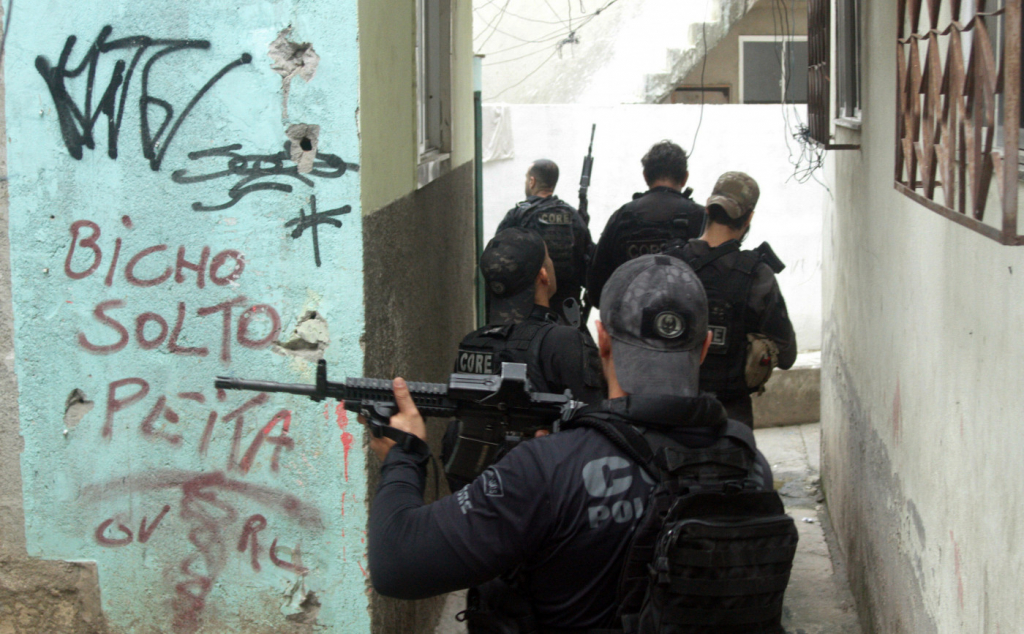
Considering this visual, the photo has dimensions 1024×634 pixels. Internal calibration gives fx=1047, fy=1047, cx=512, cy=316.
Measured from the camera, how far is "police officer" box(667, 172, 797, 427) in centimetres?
423

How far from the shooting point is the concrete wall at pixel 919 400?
6.88 ft

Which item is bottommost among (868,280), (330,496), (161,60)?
(330,496)

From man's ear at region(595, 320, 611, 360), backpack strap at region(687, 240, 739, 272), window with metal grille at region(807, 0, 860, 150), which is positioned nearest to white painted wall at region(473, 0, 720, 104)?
window with metal grille at region(807, 0, 860, 150)

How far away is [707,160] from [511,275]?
17.1ft

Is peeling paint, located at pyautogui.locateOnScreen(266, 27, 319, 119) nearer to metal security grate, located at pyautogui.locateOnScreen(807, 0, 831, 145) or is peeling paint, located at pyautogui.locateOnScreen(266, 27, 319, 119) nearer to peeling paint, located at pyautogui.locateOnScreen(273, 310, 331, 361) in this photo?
peeling paint, located at pyautogui.locateOnScreen(273, 310, 331, 361)

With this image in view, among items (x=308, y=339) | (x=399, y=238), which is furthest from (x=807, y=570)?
(x=308, y=339)

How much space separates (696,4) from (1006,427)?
31.9ft

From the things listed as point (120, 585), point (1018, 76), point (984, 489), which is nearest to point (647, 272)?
point (1018, 76)

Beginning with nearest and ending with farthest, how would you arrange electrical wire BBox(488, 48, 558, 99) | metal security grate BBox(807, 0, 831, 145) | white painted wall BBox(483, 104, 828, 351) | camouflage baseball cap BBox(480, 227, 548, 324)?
camouflage baseball cap BBox(480, 227, 548, 324), metal security grate BBox(807, 0, 831, 145), white painted wall BBox(483, 104, 828, 351), electrical wire BBox(488, 48, 558, 99)

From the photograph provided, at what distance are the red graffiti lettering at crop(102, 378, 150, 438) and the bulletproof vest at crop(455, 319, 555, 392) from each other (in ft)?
3.23

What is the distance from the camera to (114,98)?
3.05m

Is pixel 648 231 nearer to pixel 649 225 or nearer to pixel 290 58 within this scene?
pixel 649 225

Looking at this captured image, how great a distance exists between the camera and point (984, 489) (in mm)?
2230

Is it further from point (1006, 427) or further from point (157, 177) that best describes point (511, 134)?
point (1006, 427)
